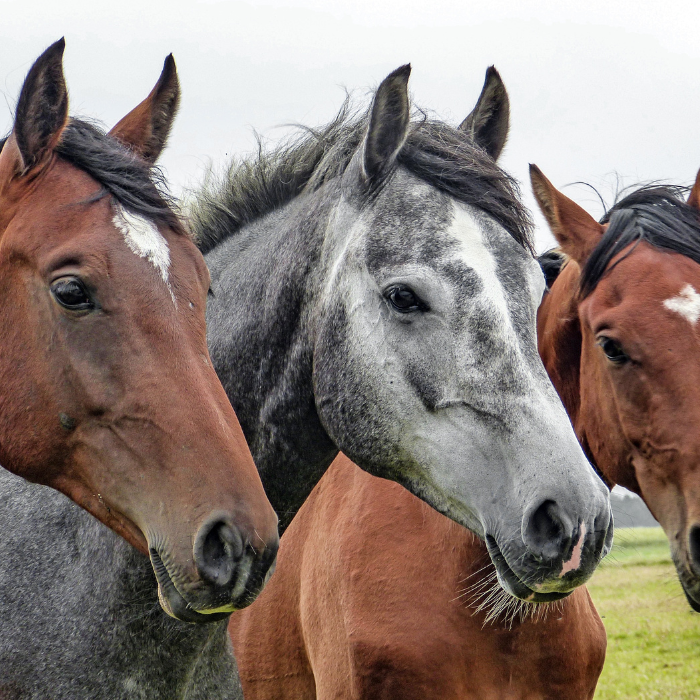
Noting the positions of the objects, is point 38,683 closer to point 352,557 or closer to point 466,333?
point 352,557

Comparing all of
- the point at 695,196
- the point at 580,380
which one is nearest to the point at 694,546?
the point at 580,380

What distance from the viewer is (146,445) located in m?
2.52

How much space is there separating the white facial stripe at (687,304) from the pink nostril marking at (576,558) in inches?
70.8

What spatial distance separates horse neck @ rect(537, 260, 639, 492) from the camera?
4.30m

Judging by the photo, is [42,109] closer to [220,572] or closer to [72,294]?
[72,294]

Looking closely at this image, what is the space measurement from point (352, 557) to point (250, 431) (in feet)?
3.26

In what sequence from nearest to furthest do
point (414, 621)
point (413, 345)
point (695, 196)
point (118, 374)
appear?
point (118, 374)
point (413, 345)
point (414, 621)
point (695, 196)

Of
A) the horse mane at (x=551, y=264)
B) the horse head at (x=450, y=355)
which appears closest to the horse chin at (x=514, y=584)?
the horse head at (x=450, y=355)

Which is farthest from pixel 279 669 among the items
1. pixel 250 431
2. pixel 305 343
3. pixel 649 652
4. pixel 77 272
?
pixel 649 652

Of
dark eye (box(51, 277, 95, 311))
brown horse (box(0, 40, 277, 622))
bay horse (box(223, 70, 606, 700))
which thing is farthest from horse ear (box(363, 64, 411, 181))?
dark eye (box(51, 277, 95, 311))

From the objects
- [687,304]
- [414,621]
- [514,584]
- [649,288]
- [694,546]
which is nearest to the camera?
[514,584]

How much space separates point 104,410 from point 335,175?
172 cm

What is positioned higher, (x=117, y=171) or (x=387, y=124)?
(x=387, y=124)

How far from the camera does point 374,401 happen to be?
3193 millimetres
